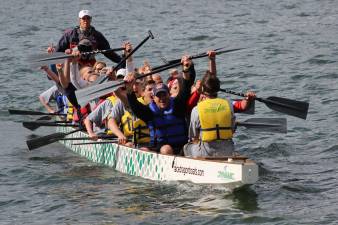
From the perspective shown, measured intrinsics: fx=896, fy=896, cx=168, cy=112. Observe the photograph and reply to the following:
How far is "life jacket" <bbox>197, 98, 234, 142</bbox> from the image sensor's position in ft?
38.8

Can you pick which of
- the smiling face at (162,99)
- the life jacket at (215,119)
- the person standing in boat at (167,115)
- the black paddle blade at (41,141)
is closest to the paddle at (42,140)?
the black paddle blade at (41,141)

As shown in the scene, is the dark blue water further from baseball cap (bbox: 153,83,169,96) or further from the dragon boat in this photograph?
baseball cap (bbox: 153,83,169,96)

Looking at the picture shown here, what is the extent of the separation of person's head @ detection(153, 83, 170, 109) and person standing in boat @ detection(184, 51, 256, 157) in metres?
0.62

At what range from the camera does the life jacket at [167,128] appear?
12680mm

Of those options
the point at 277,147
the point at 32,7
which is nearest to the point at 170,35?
the point at 32,7

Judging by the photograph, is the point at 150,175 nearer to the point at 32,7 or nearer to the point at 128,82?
the point at 128,82

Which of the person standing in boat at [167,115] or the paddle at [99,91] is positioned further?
the paddle at [99,91]

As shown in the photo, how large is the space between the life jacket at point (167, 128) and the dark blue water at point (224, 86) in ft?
2.17

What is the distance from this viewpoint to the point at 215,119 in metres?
11.8

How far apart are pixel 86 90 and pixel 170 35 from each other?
50.5 feet

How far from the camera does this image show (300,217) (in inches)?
436

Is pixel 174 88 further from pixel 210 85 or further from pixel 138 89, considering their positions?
pixel 210 85

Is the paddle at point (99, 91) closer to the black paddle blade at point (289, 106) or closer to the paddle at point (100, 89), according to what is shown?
the paddle at point (100, 89)

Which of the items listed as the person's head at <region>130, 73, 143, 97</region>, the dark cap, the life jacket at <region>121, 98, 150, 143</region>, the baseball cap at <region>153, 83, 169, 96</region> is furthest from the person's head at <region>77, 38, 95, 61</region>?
the baseball cap at <region>153, 83, 169, 96</region>
